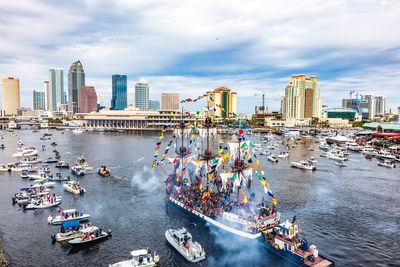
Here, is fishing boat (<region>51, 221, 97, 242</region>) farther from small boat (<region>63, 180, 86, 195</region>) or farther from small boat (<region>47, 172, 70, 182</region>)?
small boat (<region>47, 172, 70, 182</region>)

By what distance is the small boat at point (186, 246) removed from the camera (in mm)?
36500

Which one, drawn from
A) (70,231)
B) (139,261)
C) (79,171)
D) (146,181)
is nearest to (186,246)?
(139,261)

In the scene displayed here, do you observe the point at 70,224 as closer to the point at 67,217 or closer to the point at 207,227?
the point at 67,217

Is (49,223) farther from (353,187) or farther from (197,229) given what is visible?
(353,187)

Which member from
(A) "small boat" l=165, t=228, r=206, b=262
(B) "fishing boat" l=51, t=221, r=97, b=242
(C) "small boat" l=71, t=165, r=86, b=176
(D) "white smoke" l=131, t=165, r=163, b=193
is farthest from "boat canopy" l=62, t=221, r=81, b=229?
(C) "small boat" l=71, t=165, r=86, b=176

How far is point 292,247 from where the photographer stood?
117 feet

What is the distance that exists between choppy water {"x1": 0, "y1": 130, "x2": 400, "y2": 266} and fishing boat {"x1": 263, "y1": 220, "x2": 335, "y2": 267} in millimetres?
1379

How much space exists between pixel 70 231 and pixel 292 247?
29763 millimetres

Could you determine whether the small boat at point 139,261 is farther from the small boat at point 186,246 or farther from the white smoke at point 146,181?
the white smoke at point 146,181

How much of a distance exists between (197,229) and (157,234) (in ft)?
19.2

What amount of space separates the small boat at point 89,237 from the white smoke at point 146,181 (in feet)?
76.1

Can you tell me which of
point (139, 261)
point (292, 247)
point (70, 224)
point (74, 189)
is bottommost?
point (139, 261)

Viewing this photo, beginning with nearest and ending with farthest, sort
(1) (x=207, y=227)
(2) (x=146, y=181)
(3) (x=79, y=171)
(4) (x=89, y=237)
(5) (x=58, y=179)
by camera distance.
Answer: (4) (x=89, y=237) < (1) (x=207, y=227) < (2) (x=146, y=181) < (5) (x=58, y=179) < (3) (x=79, y=171)

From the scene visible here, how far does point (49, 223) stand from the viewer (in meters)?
48.0
